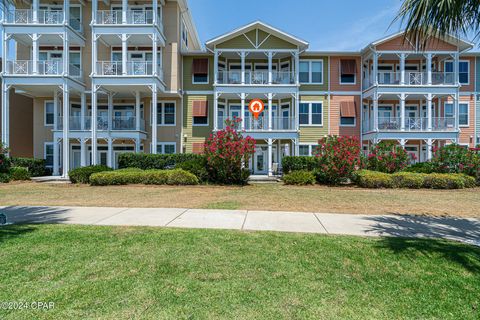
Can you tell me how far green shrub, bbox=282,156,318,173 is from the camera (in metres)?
17.2

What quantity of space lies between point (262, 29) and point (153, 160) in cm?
1300

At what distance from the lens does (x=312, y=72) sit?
2330 cm

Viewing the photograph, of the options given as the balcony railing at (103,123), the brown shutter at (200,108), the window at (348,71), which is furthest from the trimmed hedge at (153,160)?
the window at (348,71)

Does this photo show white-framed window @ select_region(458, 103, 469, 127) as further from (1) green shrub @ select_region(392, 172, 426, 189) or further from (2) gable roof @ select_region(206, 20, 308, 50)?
(2) gable roof @ select_region(206, 20, 308, 50)

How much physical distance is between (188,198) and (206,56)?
15729 millimetres

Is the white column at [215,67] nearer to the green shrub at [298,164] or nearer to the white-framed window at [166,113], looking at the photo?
the white-framed window at [166,113]

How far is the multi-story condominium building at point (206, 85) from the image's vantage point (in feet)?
67.3

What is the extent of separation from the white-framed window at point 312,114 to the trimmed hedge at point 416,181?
9.42 m

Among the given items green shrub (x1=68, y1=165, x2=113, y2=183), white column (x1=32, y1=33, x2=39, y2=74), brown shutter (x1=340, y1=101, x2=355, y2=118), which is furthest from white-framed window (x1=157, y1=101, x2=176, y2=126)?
brown shutter (x1=340, y1=101, x2=355, y2=118)

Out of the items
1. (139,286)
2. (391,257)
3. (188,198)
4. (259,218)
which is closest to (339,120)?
(188,198)

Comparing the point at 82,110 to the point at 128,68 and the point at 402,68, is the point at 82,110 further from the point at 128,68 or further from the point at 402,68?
the point at 402,68

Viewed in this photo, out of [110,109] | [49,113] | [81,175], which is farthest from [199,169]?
[49,113]

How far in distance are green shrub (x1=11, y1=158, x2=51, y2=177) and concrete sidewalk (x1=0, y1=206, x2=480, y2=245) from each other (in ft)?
45.8

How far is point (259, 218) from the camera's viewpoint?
23.4ft
